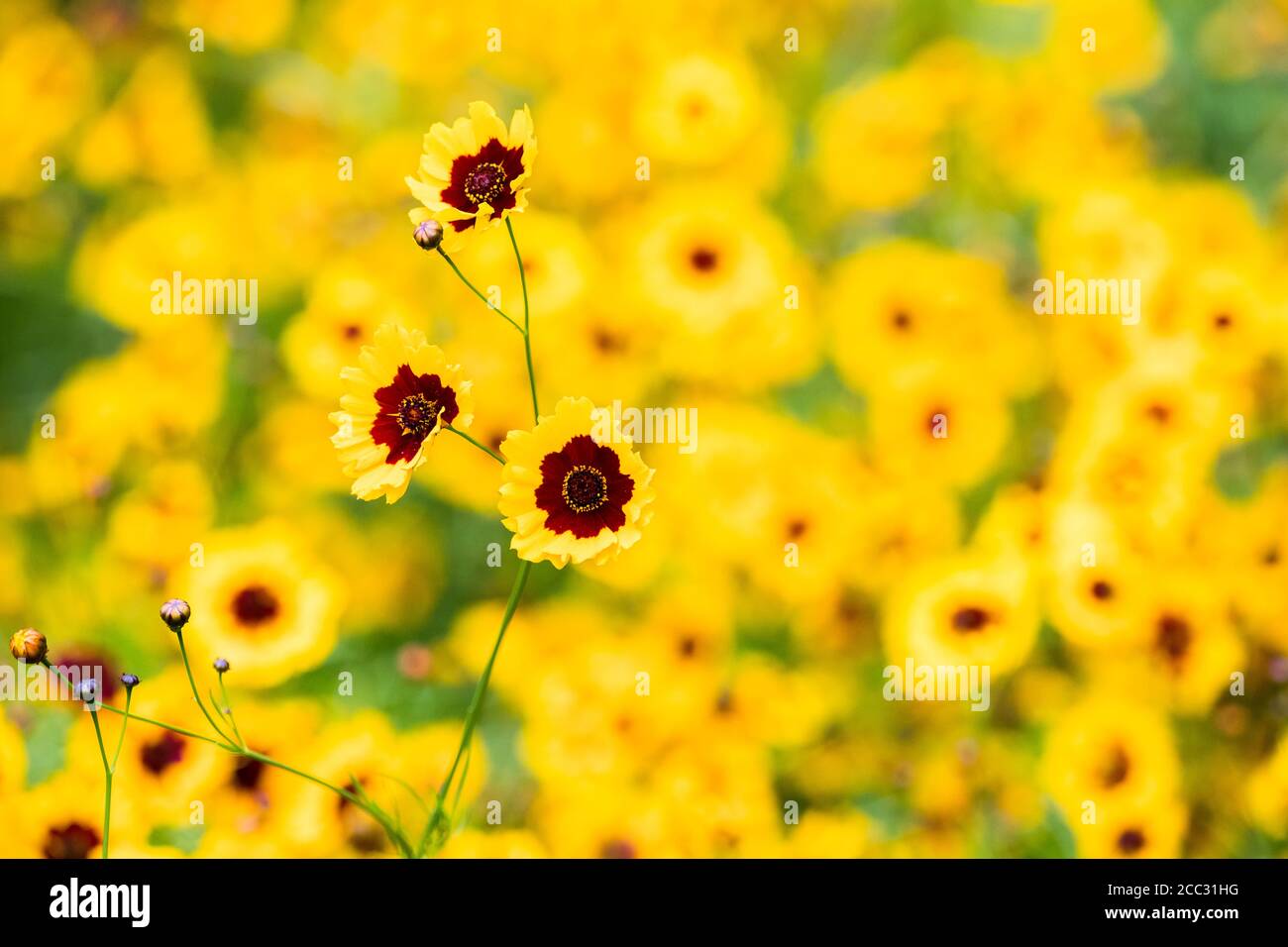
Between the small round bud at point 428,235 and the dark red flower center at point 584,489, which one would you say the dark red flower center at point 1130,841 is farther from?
the small round bud at point 428,235

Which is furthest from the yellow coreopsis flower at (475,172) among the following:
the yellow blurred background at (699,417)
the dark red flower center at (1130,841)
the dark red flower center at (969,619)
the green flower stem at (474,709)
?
the dark red flower center at (1130,841)

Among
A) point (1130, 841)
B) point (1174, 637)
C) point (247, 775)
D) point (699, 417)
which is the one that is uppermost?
point (699, 417)

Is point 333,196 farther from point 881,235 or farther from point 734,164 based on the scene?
point 881,235

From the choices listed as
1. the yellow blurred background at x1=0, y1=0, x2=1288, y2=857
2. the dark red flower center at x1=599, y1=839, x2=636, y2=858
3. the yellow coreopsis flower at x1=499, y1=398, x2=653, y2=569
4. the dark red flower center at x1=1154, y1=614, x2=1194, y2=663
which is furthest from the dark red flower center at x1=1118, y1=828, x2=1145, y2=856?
the yellow coreopsis flower at x1=499, y1=398, x2=653, y2=569

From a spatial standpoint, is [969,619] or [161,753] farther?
[969,619]

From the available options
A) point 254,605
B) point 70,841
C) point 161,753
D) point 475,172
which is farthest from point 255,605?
point 475,172

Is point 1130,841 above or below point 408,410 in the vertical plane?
below

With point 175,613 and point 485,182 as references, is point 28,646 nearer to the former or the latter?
point 175,613

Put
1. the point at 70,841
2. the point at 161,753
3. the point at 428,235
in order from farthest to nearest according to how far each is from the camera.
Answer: the point at 161,753, the point at 70,841, the point at 428,235
